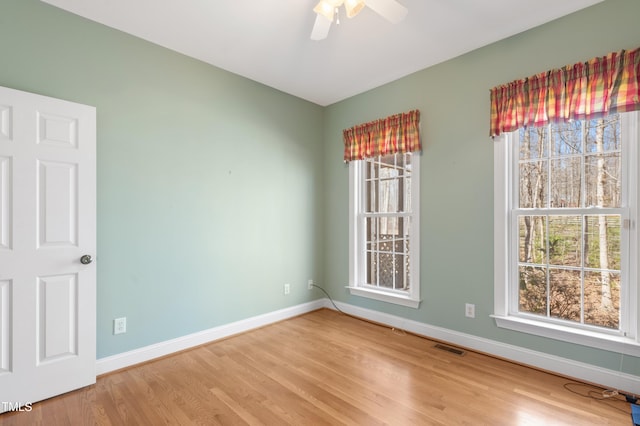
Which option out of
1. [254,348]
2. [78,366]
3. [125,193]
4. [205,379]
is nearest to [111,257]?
[125,193]

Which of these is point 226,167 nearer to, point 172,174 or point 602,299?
point 172,174

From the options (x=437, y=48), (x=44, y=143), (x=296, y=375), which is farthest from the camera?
(x=437, y=48)

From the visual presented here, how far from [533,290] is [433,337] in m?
1.00

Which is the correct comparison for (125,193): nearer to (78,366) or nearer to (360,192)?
(78,366)

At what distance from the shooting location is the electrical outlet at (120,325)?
2.42 meters

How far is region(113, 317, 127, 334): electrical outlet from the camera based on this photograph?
2.42 metres

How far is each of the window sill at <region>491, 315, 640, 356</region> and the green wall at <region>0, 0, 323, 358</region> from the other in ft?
7.51

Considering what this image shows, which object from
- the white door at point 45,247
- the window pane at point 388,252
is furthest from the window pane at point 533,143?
the white door at point 45,247

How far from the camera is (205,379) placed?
2.29 metres

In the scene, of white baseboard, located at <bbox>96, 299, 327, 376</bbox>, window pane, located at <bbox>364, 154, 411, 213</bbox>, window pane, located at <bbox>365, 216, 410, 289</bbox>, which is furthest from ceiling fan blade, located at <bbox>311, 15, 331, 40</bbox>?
white baseboard, located at <bbox>96, 299, 327, 376</bbox>

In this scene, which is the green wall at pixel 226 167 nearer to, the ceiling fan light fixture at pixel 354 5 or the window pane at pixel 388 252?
the window pane at pixel 388 252

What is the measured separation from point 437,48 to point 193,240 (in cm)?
286

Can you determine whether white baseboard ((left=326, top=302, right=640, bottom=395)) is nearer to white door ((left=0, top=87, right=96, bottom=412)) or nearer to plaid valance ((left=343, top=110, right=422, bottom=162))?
plaid valance ((left=343, top=110, right=422, bottom=162))

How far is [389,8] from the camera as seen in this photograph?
1861 mm
